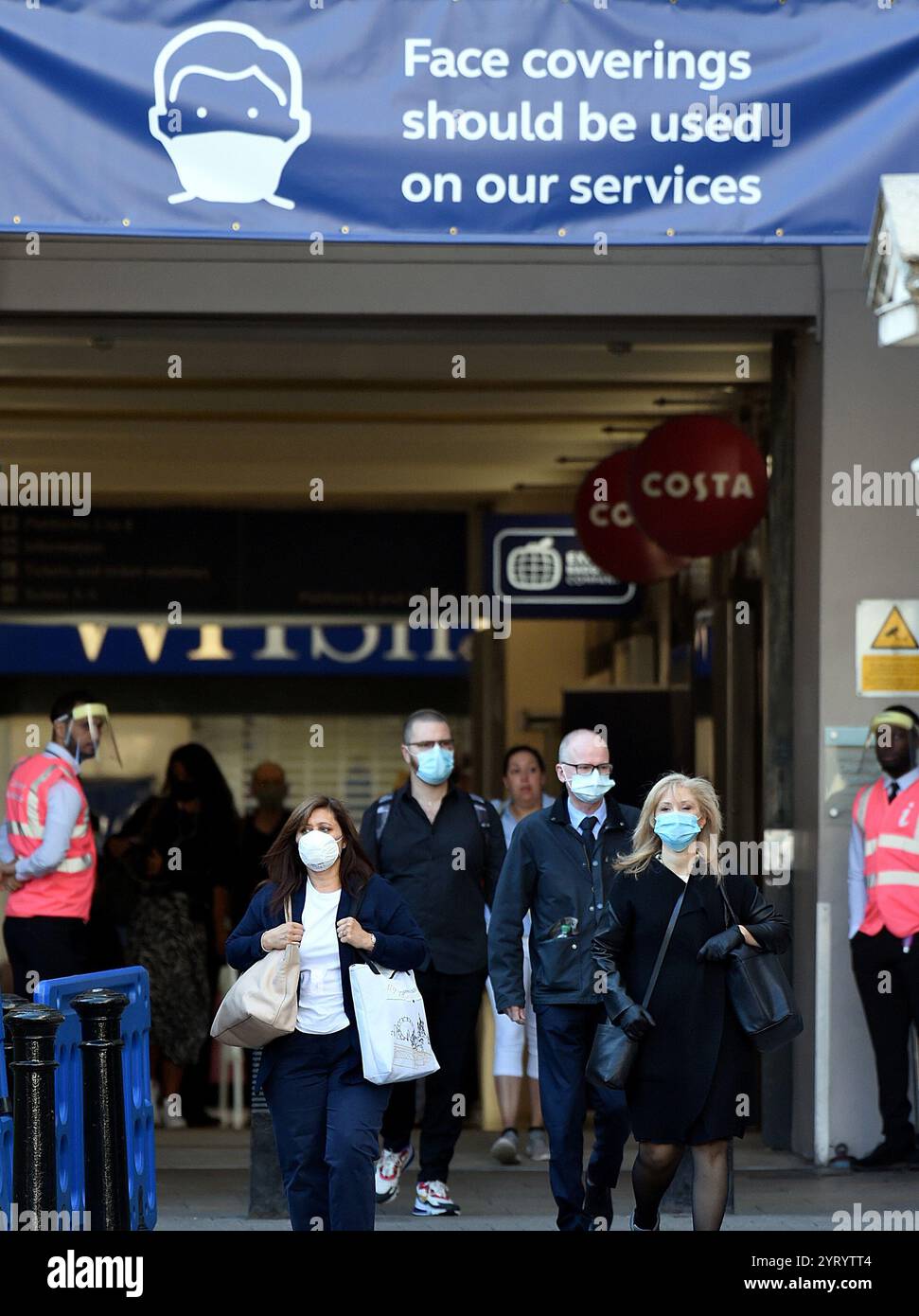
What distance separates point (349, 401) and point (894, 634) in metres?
4.44

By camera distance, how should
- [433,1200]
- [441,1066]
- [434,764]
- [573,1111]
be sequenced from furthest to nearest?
[434,764]
[441,1066]
[433,1200]
[573,1111]

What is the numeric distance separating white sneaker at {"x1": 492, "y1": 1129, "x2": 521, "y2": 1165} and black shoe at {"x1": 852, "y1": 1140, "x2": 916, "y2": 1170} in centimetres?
155

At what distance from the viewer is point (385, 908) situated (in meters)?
6.58

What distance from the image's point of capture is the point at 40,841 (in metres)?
9.12

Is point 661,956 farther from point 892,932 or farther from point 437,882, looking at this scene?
point 892,932

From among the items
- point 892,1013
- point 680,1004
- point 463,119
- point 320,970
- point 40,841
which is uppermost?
point 463,119

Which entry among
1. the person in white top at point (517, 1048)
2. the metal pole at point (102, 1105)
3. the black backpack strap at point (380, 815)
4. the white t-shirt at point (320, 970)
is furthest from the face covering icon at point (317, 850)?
the person in white top at point (517, 1048)

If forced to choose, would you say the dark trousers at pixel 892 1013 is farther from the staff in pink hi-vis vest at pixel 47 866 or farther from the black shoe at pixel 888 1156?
the staff in pink hi-vis vest at pixel 47 866

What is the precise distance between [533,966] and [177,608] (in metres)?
8.81

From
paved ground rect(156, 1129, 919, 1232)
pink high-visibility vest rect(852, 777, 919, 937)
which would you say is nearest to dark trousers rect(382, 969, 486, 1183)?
paved ground rect(156, 1129, 919, 1232)

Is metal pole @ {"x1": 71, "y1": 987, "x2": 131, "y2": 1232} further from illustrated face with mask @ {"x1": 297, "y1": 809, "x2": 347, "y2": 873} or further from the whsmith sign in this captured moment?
the whsmith sign

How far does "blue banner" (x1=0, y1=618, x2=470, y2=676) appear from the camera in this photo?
16.1 meters

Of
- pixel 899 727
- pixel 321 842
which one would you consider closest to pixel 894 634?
pixel 899 727

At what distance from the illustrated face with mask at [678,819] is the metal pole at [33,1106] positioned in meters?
1.95
